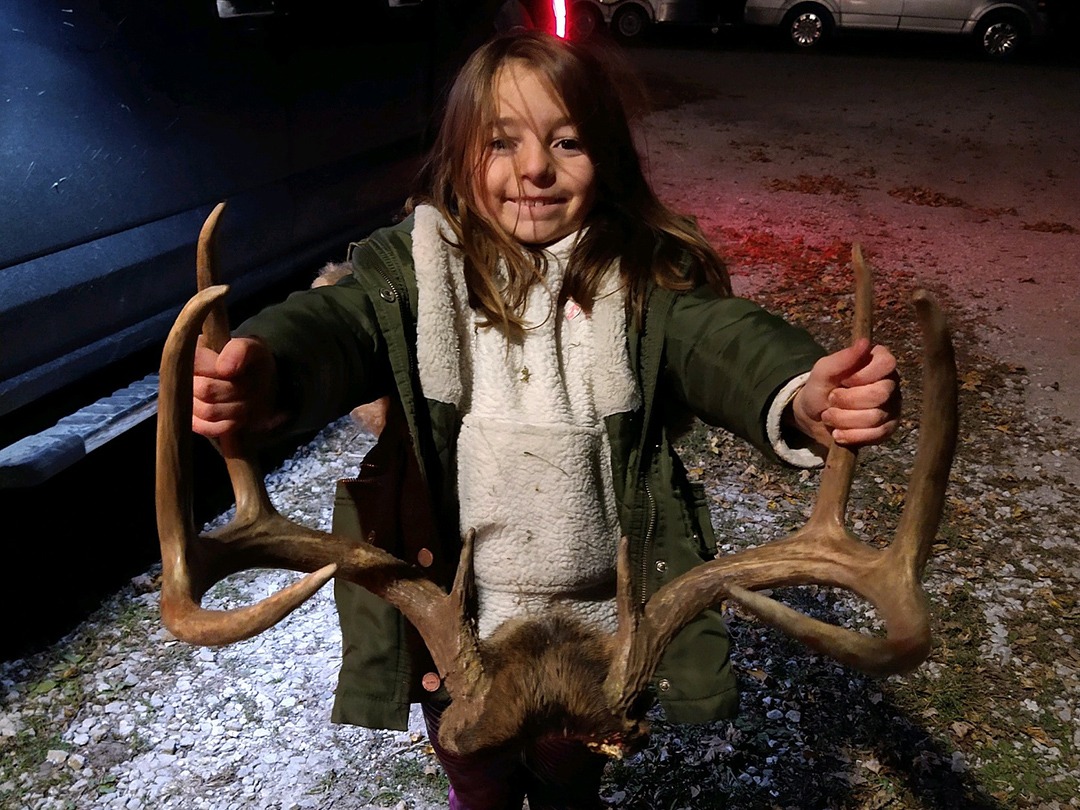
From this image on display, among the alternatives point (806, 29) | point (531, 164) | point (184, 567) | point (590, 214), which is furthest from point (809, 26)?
point (184, 567)

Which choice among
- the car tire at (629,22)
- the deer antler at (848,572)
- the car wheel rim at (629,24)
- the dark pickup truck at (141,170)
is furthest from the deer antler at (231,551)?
the car wheel rim at (629,24)

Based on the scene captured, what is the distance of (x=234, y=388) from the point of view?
1.38 metres

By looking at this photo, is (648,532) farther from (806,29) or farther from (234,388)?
(806,29)

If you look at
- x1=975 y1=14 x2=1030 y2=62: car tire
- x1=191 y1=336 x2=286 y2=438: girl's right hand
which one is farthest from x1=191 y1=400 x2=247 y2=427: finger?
x1=975 y1=14 x2=1030 y2=62: car tire

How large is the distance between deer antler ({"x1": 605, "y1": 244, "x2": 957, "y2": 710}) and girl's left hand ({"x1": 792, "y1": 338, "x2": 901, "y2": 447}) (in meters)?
0.04

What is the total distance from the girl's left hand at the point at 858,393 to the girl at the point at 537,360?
183 mm

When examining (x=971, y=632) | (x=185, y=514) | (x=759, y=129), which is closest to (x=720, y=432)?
(x=971, y=632)

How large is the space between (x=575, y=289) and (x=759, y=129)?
10282 millimetres

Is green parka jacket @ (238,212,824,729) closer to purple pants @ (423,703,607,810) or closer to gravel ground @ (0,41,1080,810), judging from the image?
purple pants @ (423,703,607,810)

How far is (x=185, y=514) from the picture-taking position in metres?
1.35

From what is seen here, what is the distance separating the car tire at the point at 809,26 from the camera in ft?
55.8

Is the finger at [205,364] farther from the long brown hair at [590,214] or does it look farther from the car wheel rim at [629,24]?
the car wheel rim at [629,24]

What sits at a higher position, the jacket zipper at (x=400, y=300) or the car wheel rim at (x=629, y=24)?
the car wheel rim at (x=629, y=24)

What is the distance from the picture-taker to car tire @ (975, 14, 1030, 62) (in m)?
16.3
